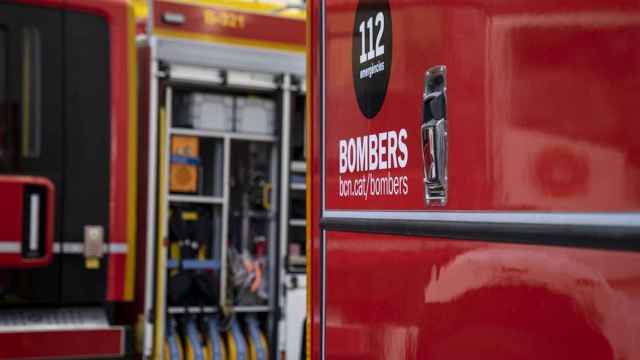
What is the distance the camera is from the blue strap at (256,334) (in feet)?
19.7

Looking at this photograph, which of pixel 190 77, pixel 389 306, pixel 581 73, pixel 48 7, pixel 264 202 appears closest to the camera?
pixel 581 73

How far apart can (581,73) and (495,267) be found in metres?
0.42

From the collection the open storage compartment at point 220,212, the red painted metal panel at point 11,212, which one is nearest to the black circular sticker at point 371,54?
the red painted metal panel at point 11,212

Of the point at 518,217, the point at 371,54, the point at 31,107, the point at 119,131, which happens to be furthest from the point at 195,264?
the point at 518,217

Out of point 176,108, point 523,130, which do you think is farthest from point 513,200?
point 176,108

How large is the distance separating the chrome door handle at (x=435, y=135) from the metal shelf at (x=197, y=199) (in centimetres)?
390

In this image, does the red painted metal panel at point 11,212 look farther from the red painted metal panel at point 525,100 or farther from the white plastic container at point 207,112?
the red painted metal panel at point 525,100

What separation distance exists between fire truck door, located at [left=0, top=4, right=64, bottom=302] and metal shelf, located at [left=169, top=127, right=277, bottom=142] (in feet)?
2.69

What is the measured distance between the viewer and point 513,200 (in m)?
1.68

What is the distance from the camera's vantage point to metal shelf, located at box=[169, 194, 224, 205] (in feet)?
19.0

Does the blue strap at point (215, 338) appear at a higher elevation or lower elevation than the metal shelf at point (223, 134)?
lower

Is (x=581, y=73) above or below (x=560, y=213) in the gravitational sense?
above

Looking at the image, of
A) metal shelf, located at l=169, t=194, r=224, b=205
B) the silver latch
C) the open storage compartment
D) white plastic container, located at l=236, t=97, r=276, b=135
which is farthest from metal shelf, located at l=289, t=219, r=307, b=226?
the silver latch

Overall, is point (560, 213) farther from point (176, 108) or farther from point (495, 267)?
point (176, 108)
